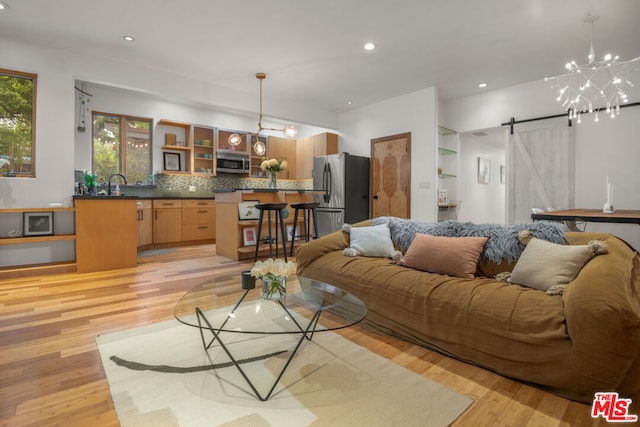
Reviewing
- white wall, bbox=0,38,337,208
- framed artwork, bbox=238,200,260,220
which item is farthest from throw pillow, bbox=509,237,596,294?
white wall, bbox=0,38,337,208

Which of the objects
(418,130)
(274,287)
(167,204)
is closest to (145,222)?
(167,204)

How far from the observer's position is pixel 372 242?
2.75 meters

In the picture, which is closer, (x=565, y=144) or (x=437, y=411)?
(x=437, y=411)

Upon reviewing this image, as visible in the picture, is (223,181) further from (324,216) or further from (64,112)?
(64,112)

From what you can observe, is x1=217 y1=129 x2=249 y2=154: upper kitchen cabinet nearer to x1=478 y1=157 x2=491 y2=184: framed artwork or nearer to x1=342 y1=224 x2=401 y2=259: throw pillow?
x1=342 y1=224 x2=401 y2=259: throw pillow

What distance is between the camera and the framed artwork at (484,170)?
6.60 metres

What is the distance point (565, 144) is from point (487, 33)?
86.1 inches

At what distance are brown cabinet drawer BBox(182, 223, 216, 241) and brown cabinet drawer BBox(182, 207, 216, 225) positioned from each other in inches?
2.4

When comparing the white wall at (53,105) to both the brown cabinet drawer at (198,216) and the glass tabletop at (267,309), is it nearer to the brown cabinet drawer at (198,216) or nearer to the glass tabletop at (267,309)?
the brown cabinet drawer at (198,216)

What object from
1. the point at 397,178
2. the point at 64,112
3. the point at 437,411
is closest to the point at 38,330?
the point at 437,411

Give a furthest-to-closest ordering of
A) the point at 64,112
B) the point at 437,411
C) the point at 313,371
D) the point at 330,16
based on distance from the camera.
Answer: the point at 64,112 → the point at 330,16 → the point at 313,371 → the point at 437,411

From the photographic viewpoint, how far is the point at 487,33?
11.4ft

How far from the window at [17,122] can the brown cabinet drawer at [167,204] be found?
2129 millimetres

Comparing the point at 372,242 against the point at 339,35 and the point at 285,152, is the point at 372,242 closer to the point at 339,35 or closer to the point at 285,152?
the point at 339,35
